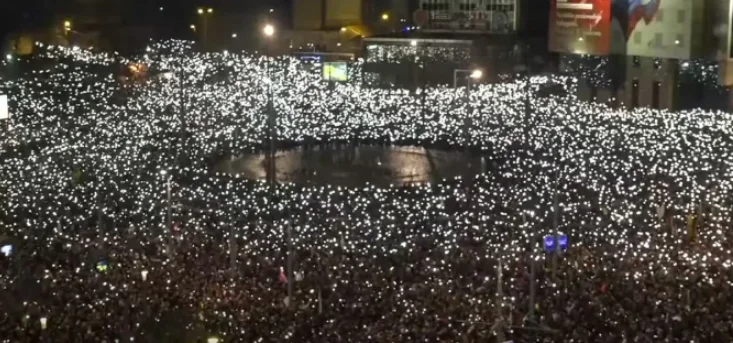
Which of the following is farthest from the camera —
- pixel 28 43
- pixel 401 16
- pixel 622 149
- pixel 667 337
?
pixel 401 16

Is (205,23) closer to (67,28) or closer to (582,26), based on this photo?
(67,28)

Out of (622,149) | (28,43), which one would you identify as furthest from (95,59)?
A: (622,149)

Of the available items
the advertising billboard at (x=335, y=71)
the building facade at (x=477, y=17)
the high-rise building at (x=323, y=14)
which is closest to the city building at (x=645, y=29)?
the advertising billboard at (x=335, y=71)

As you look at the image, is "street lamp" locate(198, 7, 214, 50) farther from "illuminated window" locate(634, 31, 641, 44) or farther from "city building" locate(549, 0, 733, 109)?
"illuminated window" locate(634, 31, 641, 44)

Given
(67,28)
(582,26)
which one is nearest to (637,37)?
(582,26)

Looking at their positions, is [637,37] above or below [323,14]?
below

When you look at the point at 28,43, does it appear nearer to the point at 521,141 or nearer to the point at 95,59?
the point at 95,59

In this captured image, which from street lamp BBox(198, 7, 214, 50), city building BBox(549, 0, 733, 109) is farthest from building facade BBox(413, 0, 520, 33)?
city building BBox(549, 0, 733, 109)
